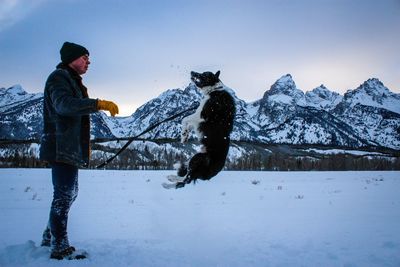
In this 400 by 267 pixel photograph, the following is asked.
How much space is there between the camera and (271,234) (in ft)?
18.1

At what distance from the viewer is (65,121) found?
3.68m

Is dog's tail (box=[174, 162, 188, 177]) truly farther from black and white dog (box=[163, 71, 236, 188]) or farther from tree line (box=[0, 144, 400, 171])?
tree line (box=[0, 144, 400, 171])

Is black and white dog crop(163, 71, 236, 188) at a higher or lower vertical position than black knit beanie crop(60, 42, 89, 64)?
lower

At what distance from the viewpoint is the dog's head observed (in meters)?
4.40

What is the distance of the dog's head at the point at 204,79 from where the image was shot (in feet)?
14.4

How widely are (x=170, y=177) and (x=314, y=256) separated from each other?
6.92ft

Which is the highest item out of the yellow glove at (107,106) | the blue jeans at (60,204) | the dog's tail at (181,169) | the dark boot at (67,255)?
the yellow glove at (107,106)

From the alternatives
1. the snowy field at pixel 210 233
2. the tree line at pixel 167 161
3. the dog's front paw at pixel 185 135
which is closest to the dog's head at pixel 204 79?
the dog's front paw at pixel 185 135

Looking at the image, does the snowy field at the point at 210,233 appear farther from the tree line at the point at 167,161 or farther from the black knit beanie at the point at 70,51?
the tree line at the point at 167,161

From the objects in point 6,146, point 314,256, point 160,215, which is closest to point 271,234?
point 314,256

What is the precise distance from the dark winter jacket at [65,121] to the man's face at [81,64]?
145mm

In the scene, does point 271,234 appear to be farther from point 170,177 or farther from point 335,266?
point 170,177

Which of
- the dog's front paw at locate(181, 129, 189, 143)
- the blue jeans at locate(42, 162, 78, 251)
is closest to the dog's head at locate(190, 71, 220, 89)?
the dog's front paw at locate(181, 129, 189, 143)

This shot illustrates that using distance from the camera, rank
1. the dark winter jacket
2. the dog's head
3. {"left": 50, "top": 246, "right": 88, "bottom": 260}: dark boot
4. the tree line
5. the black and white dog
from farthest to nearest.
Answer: the tree line, the dog's head, the black and white dog, {"left": 50, "top": 246, "right": 88, "bottom": 260}: dark boot, the dark winter jacket
